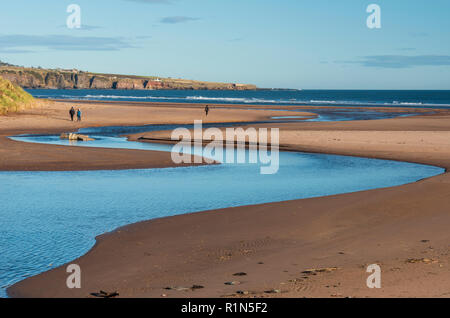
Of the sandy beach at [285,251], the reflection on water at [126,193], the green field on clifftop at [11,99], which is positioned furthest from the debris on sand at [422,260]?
the green field on clifftop at [11,99]

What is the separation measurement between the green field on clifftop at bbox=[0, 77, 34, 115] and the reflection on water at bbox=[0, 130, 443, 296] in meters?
35.1

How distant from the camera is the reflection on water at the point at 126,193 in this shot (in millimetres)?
11117

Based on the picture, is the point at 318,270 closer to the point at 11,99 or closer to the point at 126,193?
the point at 126,193

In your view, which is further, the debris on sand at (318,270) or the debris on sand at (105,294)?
the debris on sand at (318,270)

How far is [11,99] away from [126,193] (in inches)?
1699

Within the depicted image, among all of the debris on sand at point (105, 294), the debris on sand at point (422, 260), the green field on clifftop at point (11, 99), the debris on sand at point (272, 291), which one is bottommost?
the debris on sand at point (105, 294)

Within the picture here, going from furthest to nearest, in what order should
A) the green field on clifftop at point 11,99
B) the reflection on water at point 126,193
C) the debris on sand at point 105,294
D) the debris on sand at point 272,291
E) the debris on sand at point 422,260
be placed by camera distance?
the green field on clifftop at point 11,99 → the reflection on water at point 126,193 → the debris on sand at point 422,260 → the debris on sand at point 105,294 → the debris on sand at point 272,291

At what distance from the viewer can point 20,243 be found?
440 inches

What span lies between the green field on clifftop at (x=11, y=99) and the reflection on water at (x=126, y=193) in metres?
35.1

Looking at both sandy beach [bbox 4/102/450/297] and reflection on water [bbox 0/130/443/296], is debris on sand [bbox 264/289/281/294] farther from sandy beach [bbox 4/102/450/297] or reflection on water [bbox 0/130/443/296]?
reflection on water [bbox 0/130/443/296]

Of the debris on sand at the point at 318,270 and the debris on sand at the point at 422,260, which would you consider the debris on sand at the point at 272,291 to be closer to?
the debris on sand at the point at 318,270

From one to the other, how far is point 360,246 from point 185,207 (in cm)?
603

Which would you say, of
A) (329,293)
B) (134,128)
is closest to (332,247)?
(329,293)

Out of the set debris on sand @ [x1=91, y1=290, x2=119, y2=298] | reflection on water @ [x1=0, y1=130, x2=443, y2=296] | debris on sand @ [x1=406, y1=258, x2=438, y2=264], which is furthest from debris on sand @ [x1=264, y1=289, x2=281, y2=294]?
reflection on water @ [x1=0, y1=130, x2=443, y2=296]
